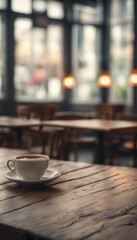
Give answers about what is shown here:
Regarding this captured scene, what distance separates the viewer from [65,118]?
5.56 m

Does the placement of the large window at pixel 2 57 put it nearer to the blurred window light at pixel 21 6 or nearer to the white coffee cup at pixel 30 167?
the blurred window light at pixel 21 6

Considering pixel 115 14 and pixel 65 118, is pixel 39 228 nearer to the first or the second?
pixel 65 118

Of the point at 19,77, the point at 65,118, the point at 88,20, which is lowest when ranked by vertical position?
the point at 65,118

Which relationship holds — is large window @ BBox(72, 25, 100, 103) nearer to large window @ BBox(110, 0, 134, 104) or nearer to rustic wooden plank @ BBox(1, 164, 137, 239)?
large window @ BBox(110, 0, 134, 104)

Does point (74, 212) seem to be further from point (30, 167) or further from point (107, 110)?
point (107, 110)

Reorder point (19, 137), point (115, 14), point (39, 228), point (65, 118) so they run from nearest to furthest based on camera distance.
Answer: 1. point (39, 228)
2. point (19, 137)
3. point (65, 118)
4. point (115, 14)

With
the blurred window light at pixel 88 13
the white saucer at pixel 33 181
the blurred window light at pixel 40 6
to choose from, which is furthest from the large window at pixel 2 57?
the white saucer at pixel 33 181

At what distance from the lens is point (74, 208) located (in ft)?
3.89

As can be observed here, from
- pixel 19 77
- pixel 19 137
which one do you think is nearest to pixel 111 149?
pixel 19 137

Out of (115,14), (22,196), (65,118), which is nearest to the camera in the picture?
(22,196)

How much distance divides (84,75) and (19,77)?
5.36 ft

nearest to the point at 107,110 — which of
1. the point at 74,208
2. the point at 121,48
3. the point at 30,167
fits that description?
the point at 121,48

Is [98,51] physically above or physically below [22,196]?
above

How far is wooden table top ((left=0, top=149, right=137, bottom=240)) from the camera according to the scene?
3.27 ft
